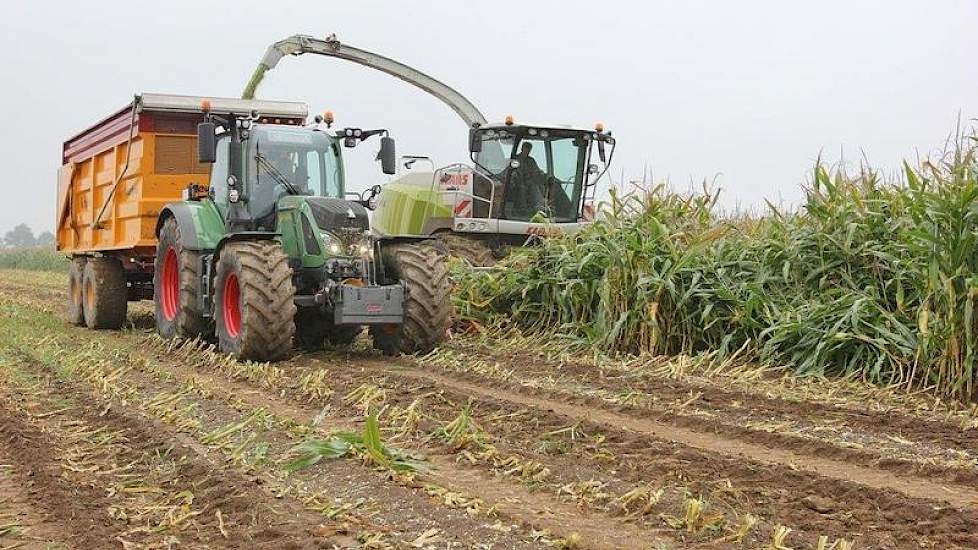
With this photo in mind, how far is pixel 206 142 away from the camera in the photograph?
8961 mm

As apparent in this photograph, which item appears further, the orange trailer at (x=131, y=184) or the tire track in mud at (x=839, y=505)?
the orange trailer at (x=131, y=184)

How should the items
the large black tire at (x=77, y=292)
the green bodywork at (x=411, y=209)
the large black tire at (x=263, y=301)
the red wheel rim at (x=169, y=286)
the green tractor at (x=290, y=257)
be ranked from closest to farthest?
the large black tire at (x=263, y=301)
the green tractor at (x=290, y=257)
the red wheel rim at (x=169, y=286)
the large black tire at (x=77, y=292)
the green bodywork at (x=411, y=209)

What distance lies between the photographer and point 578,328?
9.52 m

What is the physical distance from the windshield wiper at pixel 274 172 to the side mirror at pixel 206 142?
0.41 m

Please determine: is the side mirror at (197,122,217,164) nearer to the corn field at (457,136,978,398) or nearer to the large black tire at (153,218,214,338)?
the large black tire at (153,218,214,338)

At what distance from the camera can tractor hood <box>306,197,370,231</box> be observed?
8.79m

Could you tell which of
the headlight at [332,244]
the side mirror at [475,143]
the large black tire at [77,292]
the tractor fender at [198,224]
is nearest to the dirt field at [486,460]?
the headlight at [332,244]

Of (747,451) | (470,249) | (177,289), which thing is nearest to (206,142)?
(177,289)

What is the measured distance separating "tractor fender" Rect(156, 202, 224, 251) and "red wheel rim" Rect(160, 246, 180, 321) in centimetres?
55

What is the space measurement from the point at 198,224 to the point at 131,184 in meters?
2.44

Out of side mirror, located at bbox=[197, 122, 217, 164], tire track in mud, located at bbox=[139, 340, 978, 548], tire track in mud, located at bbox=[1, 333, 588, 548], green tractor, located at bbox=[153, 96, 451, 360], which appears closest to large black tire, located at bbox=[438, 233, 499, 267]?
green tractor, located at bbox=[153, 96, 451, 360]

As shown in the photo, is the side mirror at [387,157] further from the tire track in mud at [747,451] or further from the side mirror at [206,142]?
the tire track in mud at [747,451]

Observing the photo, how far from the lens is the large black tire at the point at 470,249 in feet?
40.3

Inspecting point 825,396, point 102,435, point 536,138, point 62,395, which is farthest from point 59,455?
point 536,138
